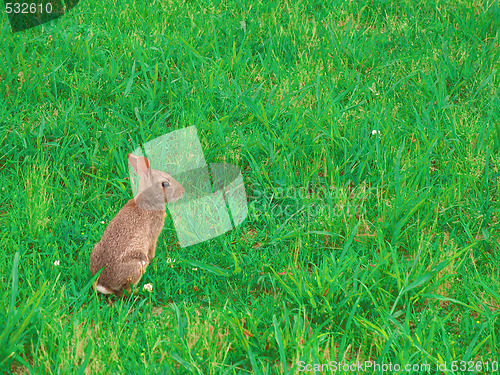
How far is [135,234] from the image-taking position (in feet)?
10.4

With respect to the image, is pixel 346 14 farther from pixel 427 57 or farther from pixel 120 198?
pixel 120 198

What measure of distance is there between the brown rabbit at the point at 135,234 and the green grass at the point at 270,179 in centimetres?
13

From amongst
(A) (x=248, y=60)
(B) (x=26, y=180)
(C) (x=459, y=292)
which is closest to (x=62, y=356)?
(B) (x=26, y=180)

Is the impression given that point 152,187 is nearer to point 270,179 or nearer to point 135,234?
point 135,234

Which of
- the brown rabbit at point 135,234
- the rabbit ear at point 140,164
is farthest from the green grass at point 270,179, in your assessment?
the rabbit ear at point 140,164

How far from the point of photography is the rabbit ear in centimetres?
346

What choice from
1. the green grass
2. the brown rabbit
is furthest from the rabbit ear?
the green grass

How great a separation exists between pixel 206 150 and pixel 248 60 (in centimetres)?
129

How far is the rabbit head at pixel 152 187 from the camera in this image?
3.44m

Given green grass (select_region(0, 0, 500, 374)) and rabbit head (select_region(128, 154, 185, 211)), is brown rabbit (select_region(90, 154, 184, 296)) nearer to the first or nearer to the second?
rabbit head (select_region(128, 154, 185, 211))

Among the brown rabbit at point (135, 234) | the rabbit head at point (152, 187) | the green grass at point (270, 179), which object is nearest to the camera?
the green grass at point (270, 179)

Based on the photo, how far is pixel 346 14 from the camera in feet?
17.5

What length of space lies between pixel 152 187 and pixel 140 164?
0.59ft

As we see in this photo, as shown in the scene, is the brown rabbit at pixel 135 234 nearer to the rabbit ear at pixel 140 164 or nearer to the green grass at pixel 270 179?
the rabbit ear at pixel 140 164
